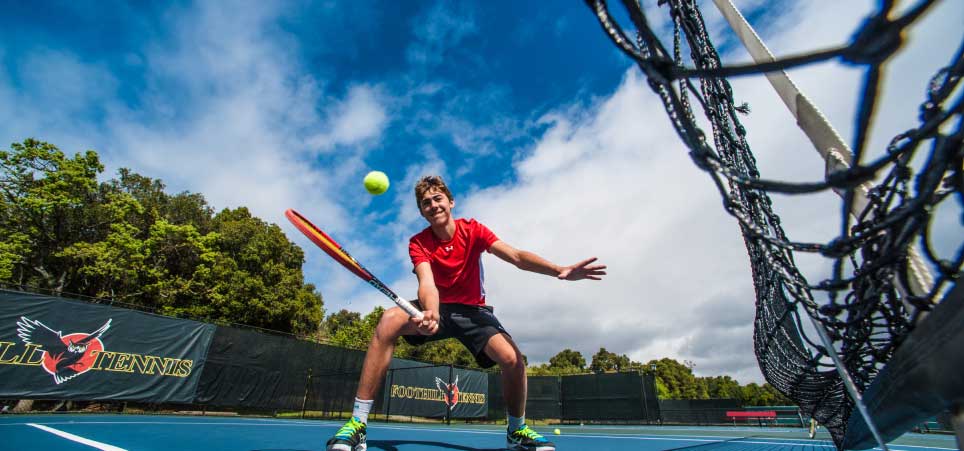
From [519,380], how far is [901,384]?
1.99m

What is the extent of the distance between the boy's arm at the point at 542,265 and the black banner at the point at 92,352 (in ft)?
33.6

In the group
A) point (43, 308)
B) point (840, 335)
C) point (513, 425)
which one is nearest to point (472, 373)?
point (43, 308)

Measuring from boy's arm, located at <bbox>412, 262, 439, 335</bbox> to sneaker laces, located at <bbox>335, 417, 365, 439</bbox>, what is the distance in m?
0.63

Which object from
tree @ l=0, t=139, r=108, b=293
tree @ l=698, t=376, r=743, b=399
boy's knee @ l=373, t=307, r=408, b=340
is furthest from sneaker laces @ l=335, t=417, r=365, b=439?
tree @ l=698, t=376, r=743, b=399

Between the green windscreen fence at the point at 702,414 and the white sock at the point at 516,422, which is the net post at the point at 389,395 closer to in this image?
the green windscreen fence at the point at 702,414

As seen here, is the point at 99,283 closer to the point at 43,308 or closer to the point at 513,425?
the point at 43,308

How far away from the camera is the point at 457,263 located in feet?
10.0

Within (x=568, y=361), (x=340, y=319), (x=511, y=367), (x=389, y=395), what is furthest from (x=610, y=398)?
(x=568, y=361)

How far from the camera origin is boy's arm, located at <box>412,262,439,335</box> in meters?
2.53

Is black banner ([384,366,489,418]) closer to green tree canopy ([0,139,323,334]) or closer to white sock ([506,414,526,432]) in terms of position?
green tree canopy ([0,139,323,334])

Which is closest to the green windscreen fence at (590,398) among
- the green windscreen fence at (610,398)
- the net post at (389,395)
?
the green windscreen fence at (610,398)

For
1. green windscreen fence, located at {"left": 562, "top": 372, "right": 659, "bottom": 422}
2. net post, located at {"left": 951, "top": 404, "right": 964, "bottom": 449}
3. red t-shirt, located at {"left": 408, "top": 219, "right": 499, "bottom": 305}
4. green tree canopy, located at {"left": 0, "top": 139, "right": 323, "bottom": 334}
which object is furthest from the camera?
green tree canopy, located at {"left": 0, "top": 139, "right": 323, "bottom": 334}

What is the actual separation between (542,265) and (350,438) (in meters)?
1.60

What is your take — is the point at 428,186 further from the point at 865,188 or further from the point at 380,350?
the point at 865,188
